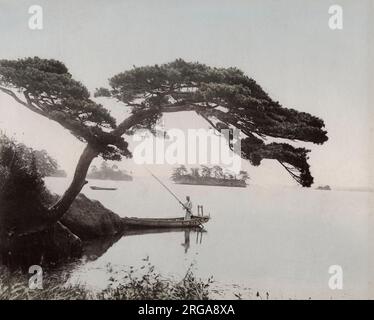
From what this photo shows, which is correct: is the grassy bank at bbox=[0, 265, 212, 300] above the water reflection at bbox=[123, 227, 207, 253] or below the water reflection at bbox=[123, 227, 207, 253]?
below

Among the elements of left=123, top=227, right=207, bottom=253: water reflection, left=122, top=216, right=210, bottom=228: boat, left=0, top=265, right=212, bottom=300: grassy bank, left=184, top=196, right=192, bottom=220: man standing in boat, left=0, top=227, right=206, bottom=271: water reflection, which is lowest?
left=0, top=265, right=212, bottom=300: grassy bank

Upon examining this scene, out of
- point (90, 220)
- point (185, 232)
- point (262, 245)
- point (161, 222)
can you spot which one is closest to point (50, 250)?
point (90, 220)

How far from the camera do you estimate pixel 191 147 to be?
4.12 metres

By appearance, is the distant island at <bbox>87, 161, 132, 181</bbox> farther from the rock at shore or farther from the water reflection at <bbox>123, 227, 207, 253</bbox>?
the water reflection at <bbox>123, 227, 207, 253</bbox>

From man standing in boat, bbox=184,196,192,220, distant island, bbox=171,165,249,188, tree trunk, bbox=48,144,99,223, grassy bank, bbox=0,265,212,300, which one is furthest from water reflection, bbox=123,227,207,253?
tree trunk, bbox=48,144,99,223

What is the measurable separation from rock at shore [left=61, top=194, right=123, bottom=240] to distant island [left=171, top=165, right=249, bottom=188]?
0.70 meters

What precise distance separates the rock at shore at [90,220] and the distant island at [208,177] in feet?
2.28

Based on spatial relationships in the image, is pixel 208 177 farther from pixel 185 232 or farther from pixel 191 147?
pixel 185 232

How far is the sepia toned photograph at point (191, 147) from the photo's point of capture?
4043 millimetres

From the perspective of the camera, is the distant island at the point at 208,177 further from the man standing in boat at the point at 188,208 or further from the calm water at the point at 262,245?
the man standing in boat at the point at 188,208

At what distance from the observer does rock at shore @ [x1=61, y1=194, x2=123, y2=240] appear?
4.11m

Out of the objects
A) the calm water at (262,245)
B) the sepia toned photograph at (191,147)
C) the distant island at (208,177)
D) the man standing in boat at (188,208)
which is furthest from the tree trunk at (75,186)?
the man standing in boat at (188,208)
